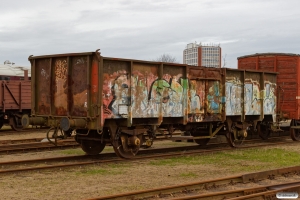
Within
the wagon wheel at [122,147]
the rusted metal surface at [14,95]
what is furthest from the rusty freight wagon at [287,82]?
the rusted metal surface at [14,95]

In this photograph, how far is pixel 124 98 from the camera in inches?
440

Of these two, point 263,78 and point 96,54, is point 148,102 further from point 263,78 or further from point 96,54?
point 263,78

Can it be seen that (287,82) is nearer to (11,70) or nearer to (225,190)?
(225,190)

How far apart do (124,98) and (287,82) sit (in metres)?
8.71

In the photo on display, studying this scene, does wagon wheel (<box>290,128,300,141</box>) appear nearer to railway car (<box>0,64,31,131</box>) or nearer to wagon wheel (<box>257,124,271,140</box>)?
wagon wheel (<box>257,124,271,140</box>)

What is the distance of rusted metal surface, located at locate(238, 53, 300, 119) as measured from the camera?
17.0 meters

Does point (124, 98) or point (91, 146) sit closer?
point (124, 98)

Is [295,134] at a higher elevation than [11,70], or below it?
below

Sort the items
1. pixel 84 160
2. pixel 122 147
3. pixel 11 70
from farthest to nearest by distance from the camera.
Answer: pixel 11 70
pixel 84 160
pixel 122 147

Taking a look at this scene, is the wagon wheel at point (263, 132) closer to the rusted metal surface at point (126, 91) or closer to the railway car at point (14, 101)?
the rusted metal surface at point (126, 91)

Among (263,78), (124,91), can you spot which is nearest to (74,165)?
(124,91)

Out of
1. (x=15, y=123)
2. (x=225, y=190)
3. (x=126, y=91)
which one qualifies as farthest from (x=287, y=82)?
(x=15, y=123)

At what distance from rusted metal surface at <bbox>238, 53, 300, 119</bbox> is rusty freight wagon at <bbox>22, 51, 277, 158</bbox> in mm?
3647

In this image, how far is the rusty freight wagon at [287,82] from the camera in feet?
55.8
